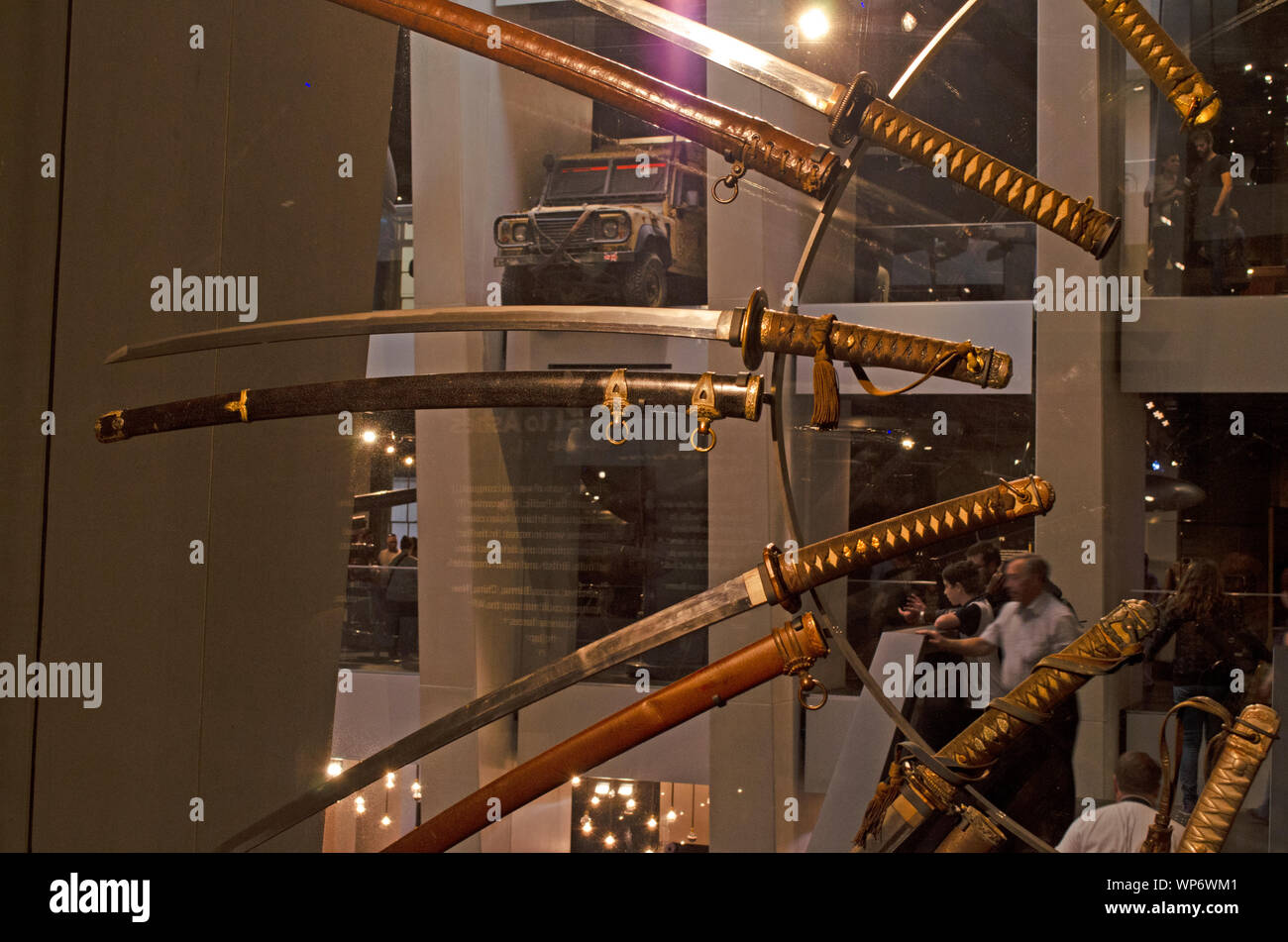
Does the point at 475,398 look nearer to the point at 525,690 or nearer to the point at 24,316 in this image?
the point at 525,690

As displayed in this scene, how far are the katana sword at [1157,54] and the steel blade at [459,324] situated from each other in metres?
0.77

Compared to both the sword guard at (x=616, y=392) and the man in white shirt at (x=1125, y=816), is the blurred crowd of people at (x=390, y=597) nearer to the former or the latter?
the sword guard at (x=616, y=392)

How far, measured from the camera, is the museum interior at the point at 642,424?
1652 mm

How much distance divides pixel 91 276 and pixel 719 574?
4.35 feet

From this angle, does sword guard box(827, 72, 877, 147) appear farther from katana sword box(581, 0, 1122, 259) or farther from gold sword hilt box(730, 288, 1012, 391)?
gold sword hilt box(730, 288, 1012, 391)

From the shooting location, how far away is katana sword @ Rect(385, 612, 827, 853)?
5.36ft

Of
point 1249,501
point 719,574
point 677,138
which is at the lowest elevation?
point 719,574

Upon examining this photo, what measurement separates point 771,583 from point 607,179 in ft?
2.57

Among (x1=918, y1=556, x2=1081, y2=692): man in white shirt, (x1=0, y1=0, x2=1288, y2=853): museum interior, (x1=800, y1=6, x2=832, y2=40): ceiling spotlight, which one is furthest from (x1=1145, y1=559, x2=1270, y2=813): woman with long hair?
(x1=800, y1=6, x2=832, y2=40): ceiling spotlight

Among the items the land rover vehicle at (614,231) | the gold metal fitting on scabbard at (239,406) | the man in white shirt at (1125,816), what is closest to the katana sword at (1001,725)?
the man in white shirt at (1125,816)

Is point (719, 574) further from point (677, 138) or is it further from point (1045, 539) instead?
point (677, 138)

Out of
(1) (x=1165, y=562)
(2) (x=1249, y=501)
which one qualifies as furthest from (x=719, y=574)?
(2) (x=1249, y=501)

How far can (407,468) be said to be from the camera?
1970 millimetres
